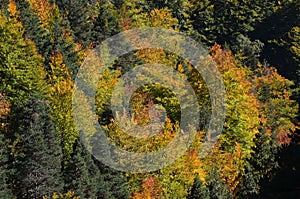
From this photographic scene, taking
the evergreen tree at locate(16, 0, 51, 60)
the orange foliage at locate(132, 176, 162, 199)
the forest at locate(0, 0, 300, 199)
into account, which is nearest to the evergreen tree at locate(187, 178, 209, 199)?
the forest at locate(0, 0, 300, 199)

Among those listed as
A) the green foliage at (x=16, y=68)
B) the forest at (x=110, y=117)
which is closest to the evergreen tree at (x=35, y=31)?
the forest at (x=110, y=117)

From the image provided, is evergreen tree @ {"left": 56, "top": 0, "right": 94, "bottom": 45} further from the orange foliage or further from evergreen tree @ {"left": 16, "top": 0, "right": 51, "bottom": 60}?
the orange foliage

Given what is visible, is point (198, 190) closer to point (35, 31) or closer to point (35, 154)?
point (35, 154)

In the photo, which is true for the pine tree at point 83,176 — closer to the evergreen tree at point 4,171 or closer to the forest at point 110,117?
the forest at point 110,117

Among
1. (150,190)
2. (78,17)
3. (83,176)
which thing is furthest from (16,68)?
(78,17)

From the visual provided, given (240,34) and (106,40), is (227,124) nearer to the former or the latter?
(106,40)
